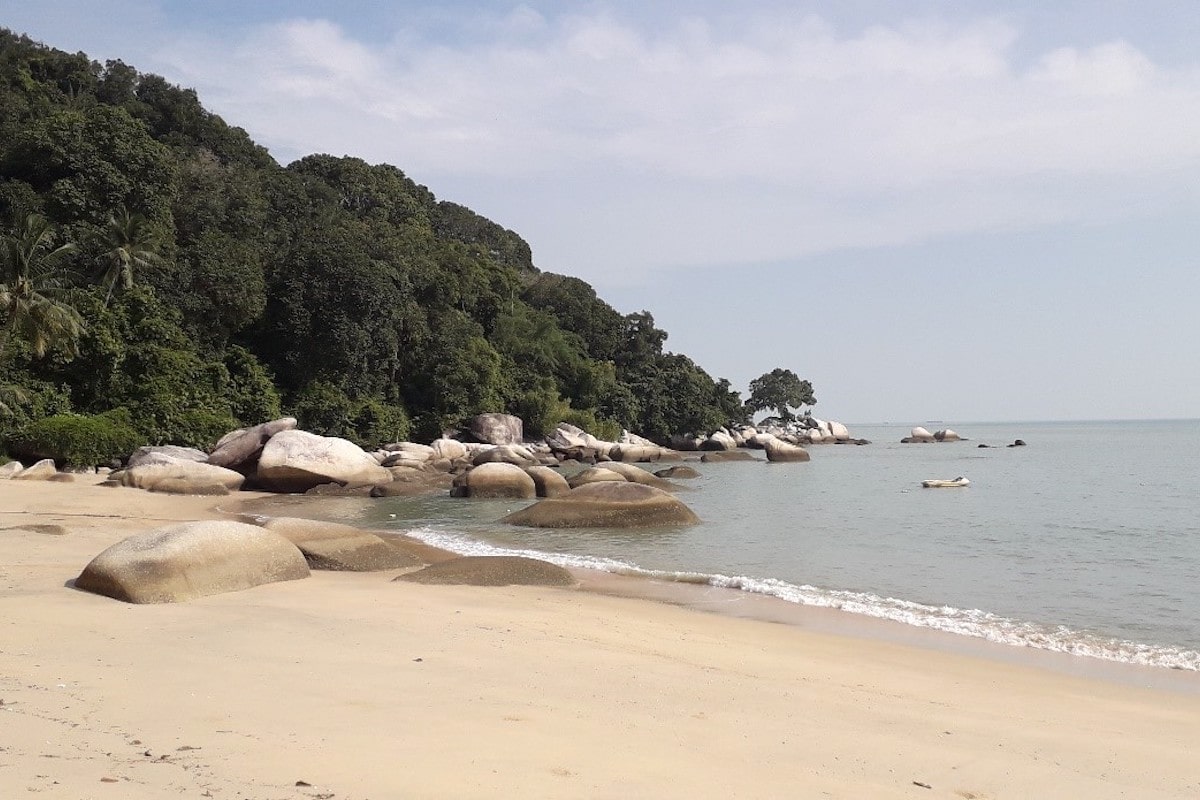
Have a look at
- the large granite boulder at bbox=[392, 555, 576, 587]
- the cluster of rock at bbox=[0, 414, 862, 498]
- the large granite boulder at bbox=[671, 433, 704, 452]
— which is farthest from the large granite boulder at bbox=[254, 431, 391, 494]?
the large granite boulder at bbox=[671, 433, 704, 452]

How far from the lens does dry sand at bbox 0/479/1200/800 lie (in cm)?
410

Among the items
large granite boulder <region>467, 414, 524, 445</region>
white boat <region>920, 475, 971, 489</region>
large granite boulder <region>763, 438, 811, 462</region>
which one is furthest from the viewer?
large granite boulder <region>763, 438, 811, 462</region>

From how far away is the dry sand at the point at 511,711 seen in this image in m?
4.10

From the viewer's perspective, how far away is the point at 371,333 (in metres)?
42.0

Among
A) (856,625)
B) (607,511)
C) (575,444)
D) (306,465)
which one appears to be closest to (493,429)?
(575,444)

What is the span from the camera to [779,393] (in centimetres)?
8856

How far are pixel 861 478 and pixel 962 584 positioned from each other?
26.3 meters

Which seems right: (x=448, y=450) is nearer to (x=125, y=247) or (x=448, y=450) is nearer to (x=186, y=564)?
(x=125, y=247)

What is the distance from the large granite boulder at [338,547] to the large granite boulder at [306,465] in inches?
517

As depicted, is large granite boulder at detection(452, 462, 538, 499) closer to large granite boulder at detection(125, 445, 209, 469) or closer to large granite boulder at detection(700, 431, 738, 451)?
large granite boulder at detection(125, 445, 209, 469)

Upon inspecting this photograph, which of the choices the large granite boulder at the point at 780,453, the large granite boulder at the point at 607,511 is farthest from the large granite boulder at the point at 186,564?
the large granite boulder at the point at 780,453

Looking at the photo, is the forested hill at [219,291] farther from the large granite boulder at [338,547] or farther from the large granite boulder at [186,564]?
the large granite boulder at [186,564]

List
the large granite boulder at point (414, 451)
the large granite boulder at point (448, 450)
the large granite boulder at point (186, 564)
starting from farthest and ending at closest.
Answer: the large granite boulder at point (448, 450)
the large granite boulder at point (414, 451)
the large granite boulder at point (186, 564)

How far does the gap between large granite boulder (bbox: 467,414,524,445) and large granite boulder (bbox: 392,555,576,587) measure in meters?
34.9
